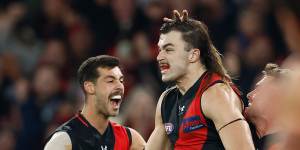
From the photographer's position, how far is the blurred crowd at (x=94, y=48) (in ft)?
22.2

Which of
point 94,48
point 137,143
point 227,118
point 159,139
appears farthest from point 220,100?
point 94,48

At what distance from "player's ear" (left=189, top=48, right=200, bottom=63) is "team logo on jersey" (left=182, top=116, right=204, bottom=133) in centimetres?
43

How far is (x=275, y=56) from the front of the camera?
6.68m

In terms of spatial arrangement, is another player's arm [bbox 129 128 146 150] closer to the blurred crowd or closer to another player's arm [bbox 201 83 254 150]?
another player's arm [bbox 201 83 254 150]

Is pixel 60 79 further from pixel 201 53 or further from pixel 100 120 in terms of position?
pixel 201 53

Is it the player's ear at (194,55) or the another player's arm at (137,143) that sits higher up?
the player's ear at (194,55)

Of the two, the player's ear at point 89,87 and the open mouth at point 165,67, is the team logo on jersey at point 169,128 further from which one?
the player's ear at point 89,87

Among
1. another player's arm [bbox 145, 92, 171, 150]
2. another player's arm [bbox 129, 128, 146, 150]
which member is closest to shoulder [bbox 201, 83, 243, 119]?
another player's arm [bbox 145, 92, 171, 150]

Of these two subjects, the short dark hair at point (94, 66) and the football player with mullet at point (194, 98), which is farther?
the short dark hair at point (94, 66)

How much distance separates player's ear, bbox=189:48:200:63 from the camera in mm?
4242

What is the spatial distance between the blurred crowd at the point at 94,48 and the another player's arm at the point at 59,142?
192 centimetres

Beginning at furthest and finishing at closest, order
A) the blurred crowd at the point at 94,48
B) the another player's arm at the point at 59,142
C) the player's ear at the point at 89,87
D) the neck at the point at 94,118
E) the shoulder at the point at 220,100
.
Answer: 1. the blurred crowd at the point at 94,48
2. the player's ear at the point at 89,87
3. the neck at the point at 94,118
4. the another player's arm at the point at 59,142
5. the shoulder at the point at 220,100

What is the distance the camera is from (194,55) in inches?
167

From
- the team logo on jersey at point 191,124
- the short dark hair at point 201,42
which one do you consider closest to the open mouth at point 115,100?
the short dark hair at point 201,42
